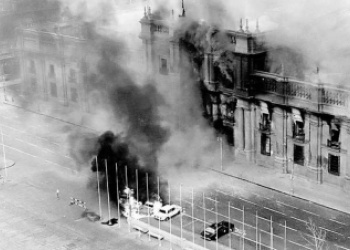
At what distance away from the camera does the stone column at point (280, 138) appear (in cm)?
5378

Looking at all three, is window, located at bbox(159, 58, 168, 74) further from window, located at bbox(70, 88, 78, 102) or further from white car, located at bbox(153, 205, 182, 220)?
white car, located at bbox(153, 205, 182, 220)

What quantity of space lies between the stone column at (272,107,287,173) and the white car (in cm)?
950

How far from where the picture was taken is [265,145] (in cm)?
5584

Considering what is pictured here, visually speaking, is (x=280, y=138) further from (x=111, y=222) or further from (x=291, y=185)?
(x=111, y=222)

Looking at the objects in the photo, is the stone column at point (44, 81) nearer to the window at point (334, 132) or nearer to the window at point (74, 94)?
the window at point (74, 94)

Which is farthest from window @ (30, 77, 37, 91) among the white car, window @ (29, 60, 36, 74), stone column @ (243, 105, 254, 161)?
the white car

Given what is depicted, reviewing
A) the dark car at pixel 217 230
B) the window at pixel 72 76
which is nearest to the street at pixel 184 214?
the dark car at pixel 217 230

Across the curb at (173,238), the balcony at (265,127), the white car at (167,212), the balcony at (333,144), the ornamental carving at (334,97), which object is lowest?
the curb at (173,238)

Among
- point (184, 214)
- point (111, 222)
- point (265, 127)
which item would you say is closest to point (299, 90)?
point (265, 127)

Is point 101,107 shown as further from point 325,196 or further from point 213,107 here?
point 325,196

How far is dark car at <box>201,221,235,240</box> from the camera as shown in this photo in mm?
45094

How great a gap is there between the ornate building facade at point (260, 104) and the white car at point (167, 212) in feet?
32.1

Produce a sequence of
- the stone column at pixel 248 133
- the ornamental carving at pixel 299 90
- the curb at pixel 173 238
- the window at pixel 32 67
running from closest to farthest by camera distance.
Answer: the curb at pixel 173 238 < the ornamental carving at pixel 299 90 < the stone column at pixel 248 133 < the window at pixel 32 67

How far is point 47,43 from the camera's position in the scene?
72438 millimetres
